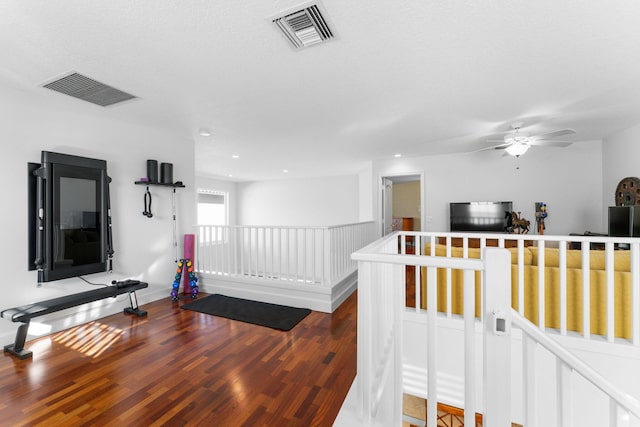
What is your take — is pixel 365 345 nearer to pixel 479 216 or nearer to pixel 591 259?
pixel 591 259

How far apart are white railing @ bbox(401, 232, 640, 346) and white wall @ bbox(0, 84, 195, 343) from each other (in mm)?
3773

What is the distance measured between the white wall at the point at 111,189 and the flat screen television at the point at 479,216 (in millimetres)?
4785

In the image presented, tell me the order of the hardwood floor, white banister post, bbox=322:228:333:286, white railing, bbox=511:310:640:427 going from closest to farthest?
white railing, bbox=511:310:640:427 → the hardwood floor → white banister post, bbox=322:228:333:286

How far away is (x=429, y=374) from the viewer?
3.86 feet

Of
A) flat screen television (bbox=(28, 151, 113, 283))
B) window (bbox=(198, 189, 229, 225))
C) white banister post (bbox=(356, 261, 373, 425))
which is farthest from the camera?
window (bbox=(198, 189, 229, 225))

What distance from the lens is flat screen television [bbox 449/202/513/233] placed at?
500 cm

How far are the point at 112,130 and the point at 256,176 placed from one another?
4594mm

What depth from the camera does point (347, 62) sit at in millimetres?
2137

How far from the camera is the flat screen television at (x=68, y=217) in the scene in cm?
271

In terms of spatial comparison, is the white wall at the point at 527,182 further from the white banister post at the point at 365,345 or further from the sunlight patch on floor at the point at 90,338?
the sunlight patch on floor at the point at 90,338

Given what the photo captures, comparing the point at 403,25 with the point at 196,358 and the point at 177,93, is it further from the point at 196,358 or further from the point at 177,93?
the point at 196,358

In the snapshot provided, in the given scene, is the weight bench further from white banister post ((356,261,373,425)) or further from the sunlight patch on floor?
white banister post ((356,261,373,425))

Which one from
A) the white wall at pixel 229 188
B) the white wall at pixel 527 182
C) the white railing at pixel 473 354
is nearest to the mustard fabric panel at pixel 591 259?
the white railing at pixel 473 354

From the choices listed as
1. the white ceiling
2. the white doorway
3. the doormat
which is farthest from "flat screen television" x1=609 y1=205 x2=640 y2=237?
the white doorway
